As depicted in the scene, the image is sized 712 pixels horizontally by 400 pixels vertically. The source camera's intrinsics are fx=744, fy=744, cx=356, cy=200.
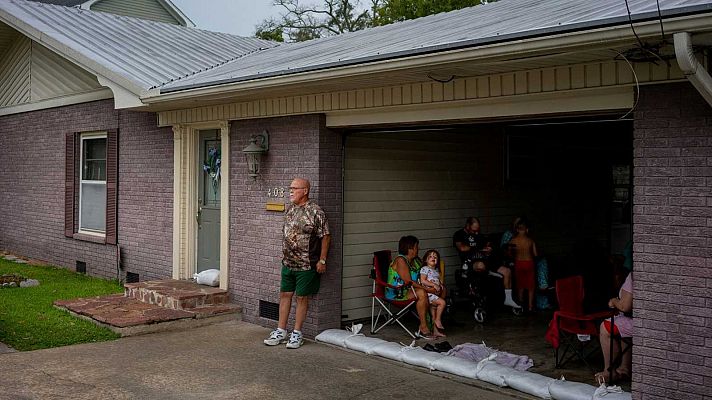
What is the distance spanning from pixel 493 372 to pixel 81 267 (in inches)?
307

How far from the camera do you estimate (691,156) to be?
4816 mm

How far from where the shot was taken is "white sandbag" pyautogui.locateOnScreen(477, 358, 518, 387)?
5.87 m

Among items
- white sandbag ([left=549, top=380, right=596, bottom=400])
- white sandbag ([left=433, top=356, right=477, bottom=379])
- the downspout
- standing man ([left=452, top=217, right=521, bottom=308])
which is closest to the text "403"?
standing man ([left=452, top=217, right=521, bottom=308])

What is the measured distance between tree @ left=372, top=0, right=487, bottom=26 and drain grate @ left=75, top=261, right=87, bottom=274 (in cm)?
1784

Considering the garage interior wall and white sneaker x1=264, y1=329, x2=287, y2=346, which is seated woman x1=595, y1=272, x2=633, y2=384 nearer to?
the garage interior wall

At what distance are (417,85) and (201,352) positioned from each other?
318cm

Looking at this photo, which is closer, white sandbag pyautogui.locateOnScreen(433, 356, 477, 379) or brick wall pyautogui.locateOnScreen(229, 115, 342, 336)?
white sandbag pyautogui.locateOnScreen(433, 356, 477, 379)

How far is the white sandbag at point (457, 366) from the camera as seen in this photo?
6.09m

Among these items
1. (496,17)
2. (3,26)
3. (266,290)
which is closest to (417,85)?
(496,17)

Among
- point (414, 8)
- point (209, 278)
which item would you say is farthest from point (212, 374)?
point (414, 8)

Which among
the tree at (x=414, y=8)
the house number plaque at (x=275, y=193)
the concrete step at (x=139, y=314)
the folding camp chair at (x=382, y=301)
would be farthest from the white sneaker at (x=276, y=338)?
the tree at (x=414, y=8)

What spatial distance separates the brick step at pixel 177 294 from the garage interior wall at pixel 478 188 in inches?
63.0

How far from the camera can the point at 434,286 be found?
773 cm

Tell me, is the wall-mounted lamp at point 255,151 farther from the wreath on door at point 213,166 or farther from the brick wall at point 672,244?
the brick wall at point 672,244
